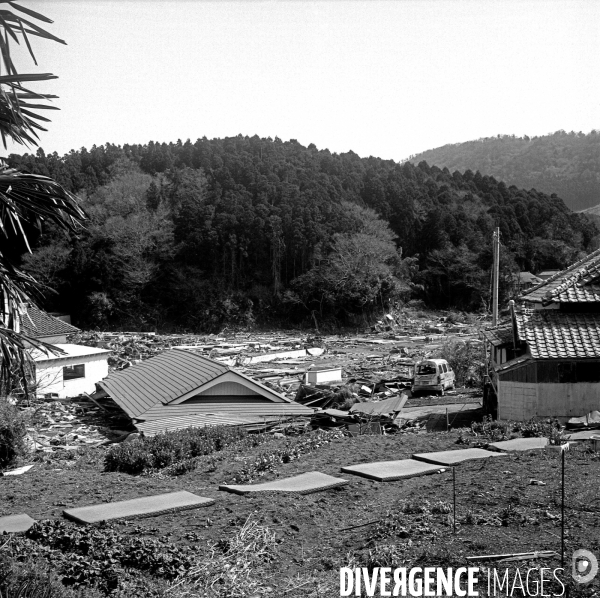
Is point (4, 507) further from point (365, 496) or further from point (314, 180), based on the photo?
point (314, 180)

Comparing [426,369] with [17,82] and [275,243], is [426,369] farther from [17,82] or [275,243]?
Result: [275,243]

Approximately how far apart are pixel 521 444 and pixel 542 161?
13212 cm

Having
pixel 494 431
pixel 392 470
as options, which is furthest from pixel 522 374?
pixel 392 470

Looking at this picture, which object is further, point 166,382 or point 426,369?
point 426,369

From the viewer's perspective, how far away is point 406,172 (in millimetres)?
85000

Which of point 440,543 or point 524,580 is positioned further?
point 440,543

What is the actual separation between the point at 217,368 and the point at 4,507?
11.0m

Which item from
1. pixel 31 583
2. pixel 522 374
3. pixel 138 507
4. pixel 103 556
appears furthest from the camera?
pixel 522 374

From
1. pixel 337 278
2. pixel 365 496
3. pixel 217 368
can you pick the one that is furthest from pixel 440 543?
pixel 337 278

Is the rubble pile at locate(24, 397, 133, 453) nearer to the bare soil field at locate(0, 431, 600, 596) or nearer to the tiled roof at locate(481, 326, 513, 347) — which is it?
the bare soil field at locate(0, 431, 600, 596)

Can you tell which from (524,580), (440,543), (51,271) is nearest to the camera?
(524,580)

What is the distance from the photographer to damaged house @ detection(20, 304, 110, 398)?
997 inches

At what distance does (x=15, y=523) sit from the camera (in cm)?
695

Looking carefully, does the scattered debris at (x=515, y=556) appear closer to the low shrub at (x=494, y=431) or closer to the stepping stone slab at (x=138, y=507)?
the stepping stone slab at (x=138, y=507)
